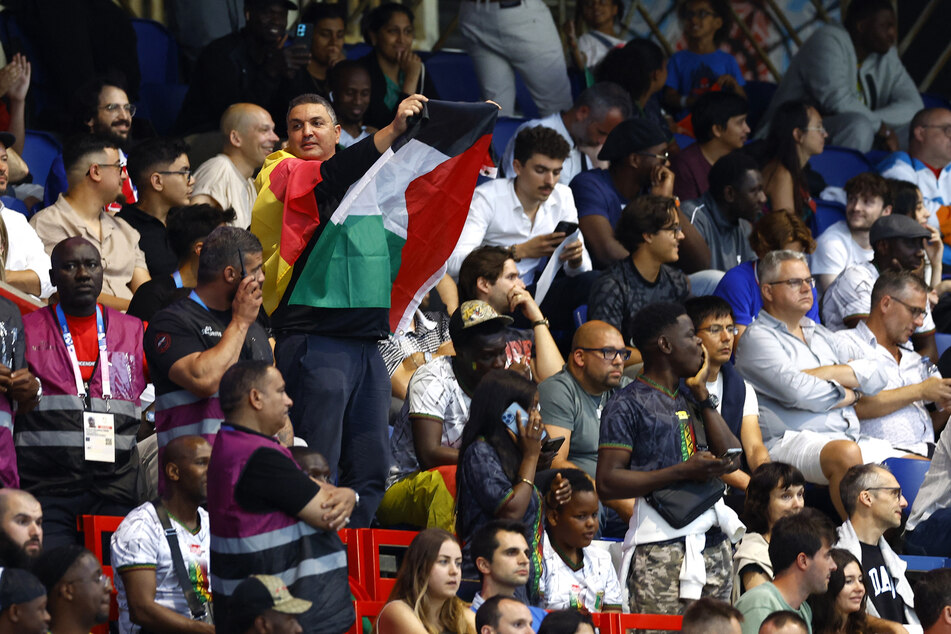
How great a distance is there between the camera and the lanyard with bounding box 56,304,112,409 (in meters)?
5.70

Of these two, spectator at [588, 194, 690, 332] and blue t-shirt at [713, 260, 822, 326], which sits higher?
spectator at [588, 194, 690, 332]

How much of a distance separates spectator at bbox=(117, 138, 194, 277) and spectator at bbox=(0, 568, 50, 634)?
3123 mm

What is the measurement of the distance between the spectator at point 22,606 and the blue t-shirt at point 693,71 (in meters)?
7.36

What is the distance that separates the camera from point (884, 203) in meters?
9.16

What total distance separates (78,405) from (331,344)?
2.95ft

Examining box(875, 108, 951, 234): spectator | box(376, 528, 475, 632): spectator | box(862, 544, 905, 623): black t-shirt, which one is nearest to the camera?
box(376, 528, 475, 632): spectator

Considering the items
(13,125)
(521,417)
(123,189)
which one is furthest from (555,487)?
(13,125)

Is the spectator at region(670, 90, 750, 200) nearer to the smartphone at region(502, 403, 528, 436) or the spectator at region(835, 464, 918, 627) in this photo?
the spectator at region(835, 464, 918, 627)

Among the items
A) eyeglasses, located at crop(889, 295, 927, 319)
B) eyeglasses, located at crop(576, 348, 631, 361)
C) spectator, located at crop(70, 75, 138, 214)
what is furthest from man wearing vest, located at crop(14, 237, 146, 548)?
eyeglasses, located at crop(889, 295, 927, 319)

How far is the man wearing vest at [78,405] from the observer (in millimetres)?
5582

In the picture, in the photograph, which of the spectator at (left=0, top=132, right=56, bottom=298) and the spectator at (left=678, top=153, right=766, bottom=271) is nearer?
the spectator at (left=0, top=132, right=56, bottom=298)

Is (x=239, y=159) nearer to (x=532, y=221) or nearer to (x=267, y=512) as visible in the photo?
(x=532, y=221)

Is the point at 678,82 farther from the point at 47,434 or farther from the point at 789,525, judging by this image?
the point at 47,434

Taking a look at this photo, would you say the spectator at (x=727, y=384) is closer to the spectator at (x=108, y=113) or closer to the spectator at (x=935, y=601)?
the spectator at (x=935, y=601)
